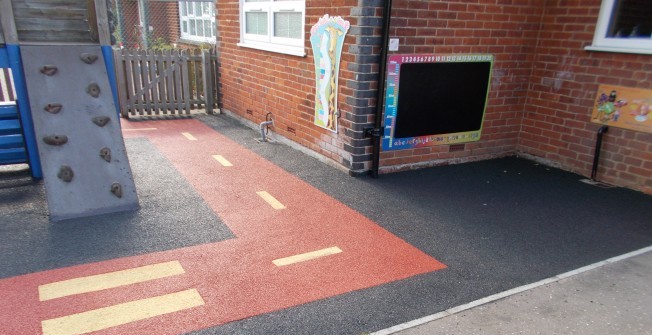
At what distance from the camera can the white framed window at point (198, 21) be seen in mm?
13039

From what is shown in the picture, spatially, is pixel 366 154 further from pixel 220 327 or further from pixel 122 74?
pixel 122 74

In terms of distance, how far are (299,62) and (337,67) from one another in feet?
3.61

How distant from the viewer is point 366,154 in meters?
5.88

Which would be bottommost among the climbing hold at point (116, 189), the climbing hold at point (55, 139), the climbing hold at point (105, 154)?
the climbing hold at point (116, 189)

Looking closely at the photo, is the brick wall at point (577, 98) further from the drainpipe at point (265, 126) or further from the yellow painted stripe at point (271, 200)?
the yellow painted stripe at point (271, 200)

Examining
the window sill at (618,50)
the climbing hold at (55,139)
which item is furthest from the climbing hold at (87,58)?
the window sill at (618,50)

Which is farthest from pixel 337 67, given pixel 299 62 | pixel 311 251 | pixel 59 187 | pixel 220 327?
pixel 220 327

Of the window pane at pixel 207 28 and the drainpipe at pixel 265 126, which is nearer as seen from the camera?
the drainpipe at pixel 265 126

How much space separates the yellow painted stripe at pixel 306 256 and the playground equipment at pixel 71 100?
190cm

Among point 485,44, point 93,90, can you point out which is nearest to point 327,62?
point 485,44

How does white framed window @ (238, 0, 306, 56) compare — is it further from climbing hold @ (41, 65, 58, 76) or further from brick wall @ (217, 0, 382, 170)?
climbing hold @ (41, 65, 58, 76)

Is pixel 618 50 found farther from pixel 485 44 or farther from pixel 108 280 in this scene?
pixel 108 280

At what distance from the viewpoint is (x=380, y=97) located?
5.60 m

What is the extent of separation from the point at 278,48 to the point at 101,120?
3.42 metres
